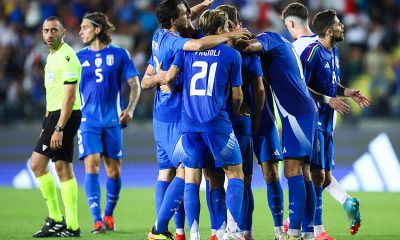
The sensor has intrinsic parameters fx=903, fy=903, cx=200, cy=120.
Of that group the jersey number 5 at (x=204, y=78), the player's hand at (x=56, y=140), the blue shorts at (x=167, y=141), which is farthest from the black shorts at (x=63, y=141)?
the jersey number 5 at (x=204, y=78)

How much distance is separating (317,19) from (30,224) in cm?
477

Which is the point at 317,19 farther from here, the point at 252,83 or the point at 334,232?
the point at 334,232

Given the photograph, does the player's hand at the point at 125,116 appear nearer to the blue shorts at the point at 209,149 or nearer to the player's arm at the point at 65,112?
the player's arm at the point at 65,112

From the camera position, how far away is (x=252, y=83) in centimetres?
920

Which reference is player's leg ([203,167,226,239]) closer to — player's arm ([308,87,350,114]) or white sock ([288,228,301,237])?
white sock ([288,228,301,237])

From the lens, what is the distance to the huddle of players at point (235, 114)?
8734 millimetres

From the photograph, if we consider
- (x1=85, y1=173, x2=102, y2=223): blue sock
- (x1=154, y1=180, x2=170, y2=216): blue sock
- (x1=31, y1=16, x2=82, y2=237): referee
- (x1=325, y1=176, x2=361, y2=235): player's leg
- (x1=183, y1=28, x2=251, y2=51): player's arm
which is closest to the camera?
(x1=183, y1=28, x2=251, y2=51): player's arm

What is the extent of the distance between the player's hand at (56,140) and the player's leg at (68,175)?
0.67 ft

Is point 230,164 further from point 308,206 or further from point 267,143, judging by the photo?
point 308,206

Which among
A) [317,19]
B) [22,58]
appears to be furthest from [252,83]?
[22,58]

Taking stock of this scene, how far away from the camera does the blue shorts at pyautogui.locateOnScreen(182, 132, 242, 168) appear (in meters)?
8.71

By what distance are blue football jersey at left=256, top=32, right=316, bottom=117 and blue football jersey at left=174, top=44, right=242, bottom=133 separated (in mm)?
595

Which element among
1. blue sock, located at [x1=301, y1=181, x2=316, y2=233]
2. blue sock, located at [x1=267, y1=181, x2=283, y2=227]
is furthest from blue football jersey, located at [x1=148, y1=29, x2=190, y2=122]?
blue sock, located at [x1=301, y1=181, x2=316, y2=233]

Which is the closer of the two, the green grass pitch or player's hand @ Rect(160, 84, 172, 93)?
player's hand @ Rect(160, 84, 172, 93)
